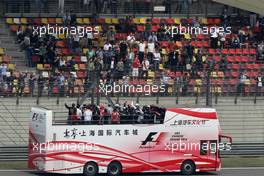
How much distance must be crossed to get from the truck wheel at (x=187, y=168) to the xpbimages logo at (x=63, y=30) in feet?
42.8

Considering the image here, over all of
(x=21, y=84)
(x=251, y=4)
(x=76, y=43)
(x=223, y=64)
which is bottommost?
(x=21, y=84)

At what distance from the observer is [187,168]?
39031 millimetres

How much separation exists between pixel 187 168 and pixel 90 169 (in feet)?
11.9

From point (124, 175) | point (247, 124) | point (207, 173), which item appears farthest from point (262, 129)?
point (124, 175)

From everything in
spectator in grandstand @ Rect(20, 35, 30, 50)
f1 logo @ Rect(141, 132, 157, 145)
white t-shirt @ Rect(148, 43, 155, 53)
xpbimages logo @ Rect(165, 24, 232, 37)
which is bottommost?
f1 logo @ Rect(141, 132, 157, 145)

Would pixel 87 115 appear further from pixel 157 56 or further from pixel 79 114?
pixel 157 56

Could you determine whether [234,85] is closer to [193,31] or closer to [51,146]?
[193,31]

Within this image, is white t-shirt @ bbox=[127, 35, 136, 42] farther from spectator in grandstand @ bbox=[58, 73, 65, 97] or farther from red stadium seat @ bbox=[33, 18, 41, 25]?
spectator in grandstand @ bbox=[58, 73, 65, 97]

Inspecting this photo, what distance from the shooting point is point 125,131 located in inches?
1500

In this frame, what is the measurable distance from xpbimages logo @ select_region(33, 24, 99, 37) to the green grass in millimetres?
9725

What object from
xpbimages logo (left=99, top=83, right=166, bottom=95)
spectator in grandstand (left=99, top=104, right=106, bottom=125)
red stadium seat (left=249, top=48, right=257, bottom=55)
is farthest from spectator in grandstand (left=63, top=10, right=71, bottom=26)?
spectator in grandstand (left=99, top=104, right=106, bottom=125)

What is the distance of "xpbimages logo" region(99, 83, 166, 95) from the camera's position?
4459 centimetres

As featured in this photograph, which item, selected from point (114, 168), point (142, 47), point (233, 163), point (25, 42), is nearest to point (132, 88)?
point (142, 47)

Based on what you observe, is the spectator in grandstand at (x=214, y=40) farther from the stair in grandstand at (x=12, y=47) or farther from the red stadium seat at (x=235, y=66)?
the stair in grandstand at (x=12, y=47)
